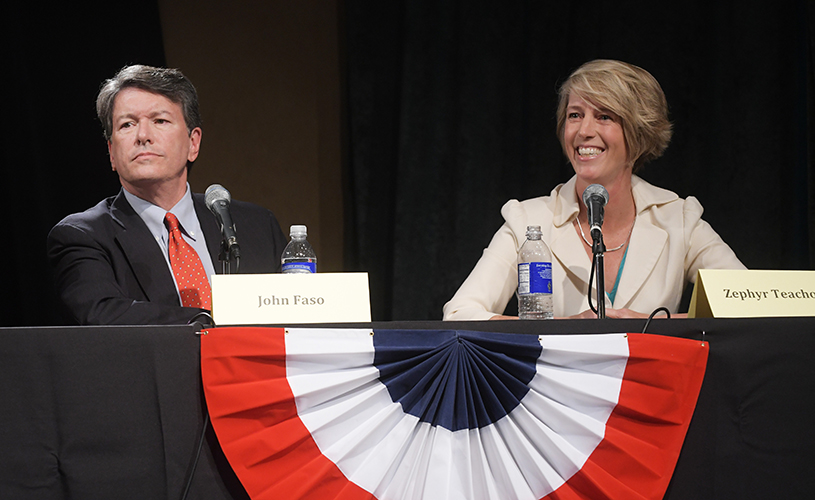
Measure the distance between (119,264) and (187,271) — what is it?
0.57 ft

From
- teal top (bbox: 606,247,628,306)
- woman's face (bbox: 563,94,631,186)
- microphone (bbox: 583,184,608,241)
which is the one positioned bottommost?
teal top (bbox: 606,247,628,306)

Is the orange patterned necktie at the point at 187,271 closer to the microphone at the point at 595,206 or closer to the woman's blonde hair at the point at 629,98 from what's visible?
the microphone at the point at 595,206

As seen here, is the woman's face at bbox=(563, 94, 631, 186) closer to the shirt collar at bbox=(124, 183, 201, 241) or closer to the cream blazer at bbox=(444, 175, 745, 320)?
the cream blazer at bbox=(444, 175, 745, 320)

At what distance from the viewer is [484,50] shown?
120 inches

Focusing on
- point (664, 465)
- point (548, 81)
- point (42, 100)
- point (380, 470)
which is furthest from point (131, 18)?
point (664, 465)

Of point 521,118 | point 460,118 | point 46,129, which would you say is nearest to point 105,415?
point 46,129

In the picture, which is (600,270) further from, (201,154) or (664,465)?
(201,154)

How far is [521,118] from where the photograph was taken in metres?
3.06

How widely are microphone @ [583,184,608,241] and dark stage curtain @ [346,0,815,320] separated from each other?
1.45m

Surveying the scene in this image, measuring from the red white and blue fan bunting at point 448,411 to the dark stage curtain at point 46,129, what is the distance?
1.94m

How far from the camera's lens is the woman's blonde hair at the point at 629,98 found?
2059mm

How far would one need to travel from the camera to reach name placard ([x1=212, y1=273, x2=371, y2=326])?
1.22 metres

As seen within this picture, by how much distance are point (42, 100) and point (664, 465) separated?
2.69 m

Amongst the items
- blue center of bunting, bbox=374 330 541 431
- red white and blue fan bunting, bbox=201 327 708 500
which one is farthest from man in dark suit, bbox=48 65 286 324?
blue center of bunting, bbox=374 330 541 431
